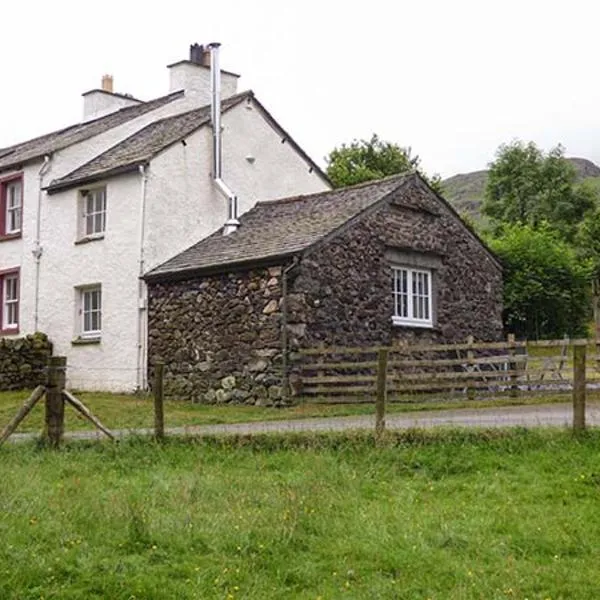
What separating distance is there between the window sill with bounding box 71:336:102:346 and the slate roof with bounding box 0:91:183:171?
5.24 metres

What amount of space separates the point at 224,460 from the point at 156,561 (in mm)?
4406

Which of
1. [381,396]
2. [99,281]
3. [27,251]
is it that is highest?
[27,251]

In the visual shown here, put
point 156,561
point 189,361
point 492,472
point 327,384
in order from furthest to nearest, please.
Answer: point 189,361, point 327,384, point 492,472, point 156,561

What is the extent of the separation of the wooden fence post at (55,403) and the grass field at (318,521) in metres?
1.10

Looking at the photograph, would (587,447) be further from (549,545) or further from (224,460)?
(224,460)

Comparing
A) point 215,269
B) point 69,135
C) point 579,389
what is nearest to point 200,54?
point 69,135

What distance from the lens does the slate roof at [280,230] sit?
22547 millimetres

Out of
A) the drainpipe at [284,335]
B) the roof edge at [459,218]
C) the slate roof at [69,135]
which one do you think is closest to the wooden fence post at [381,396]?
the drainpipe at [284,335]

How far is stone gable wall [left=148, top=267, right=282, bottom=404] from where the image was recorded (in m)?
21.8

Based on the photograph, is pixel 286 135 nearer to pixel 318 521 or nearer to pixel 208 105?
pixel 208 105

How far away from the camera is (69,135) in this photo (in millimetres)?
31016

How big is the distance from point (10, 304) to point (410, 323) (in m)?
11.7

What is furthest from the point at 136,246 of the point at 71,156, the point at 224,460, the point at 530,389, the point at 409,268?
the point at 224,460

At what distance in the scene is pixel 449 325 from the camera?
25344 mm
